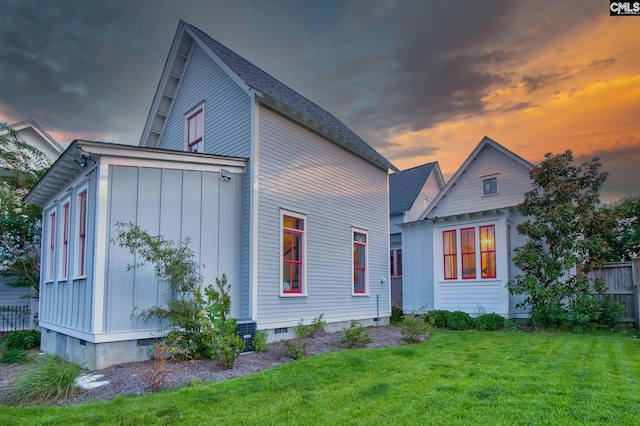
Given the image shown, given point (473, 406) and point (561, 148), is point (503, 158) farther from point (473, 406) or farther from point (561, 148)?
point (473, 406)

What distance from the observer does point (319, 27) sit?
41.9 feet

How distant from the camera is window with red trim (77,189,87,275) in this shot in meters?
8.23

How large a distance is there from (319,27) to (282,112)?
4339 millimetres

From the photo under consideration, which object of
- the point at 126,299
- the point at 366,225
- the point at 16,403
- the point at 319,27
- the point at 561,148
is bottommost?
the point at 16,403

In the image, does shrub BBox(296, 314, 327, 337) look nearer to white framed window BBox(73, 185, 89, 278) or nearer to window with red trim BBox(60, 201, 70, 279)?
white framed window BBox(73, 185, 89, 278)

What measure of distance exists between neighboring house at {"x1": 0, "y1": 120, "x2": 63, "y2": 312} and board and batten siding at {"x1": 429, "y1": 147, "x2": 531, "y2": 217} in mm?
15349

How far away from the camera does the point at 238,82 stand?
9.74 meters

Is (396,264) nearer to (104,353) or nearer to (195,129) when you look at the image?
(195,129)

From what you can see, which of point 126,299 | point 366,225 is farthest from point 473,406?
point 366,225

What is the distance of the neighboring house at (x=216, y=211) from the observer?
7520 mm

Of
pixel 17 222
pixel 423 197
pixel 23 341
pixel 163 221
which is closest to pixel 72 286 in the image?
pixel 163 221

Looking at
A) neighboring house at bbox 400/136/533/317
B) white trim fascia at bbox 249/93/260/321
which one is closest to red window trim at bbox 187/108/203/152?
white trim fascia at bbox 249/93/260/321

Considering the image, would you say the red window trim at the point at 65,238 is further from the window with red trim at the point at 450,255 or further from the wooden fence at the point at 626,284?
the wooden fence at the point at 626,284

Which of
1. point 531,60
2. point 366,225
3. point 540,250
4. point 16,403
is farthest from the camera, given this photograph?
point 366,225
